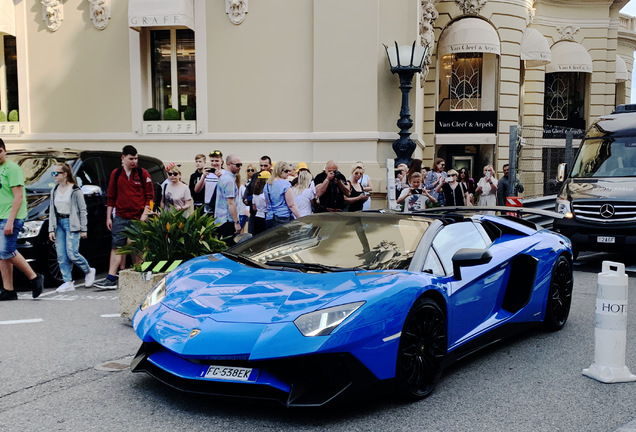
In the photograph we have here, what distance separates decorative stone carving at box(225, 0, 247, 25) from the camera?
1479 centimetres

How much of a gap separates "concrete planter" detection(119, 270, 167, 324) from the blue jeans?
2324 mm

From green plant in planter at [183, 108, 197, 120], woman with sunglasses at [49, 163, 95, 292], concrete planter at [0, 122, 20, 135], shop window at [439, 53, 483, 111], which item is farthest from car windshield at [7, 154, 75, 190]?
shop window at [439, 53, 483, 111]

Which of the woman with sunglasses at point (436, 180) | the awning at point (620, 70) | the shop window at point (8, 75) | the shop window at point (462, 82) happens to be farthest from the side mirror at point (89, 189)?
the awning at point (620, 70)

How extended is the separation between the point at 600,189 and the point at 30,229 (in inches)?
339

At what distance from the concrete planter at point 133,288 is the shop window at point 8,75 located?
37.7ft

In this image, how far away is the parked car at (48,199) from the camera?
29.4 feet

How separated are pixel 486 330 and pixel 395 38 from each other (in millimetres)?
10458

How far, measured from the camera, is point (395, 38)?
1448 cm

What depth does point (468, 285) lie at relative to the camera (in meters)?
4.93

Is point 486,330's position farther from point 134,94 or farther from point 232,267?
point 134,94

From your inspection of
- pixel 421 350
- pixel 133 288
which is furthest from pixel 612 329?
pixel 133 288

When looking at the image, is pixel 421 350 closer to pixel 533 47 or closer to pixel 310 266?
pixel 310 266

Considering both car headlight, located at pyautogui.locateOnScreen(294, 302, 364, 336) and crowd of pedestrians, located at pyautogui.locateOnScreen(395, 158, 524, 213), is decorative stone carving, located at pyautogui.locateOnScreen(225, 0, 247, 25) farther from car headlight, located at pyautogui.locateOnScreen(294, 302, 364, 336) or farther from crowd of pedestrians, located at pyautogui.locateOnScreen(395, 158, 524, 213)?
car headlight, located at pyautogui.locateOnScreen(294, 302, 364, 336)

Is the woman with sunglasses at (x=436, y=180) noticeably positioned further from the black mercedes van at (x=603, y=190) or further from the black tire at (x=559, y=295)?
the black tire at (x=559, y=295)
